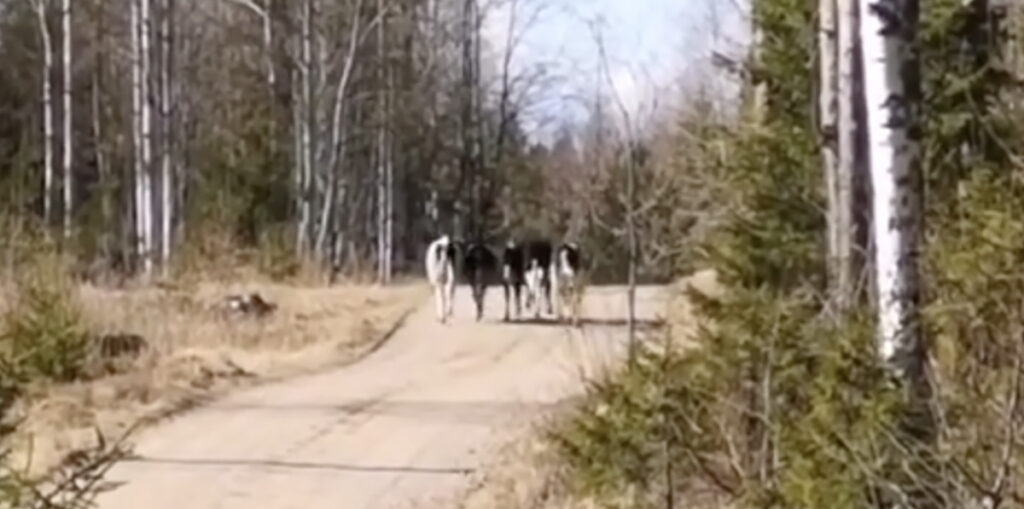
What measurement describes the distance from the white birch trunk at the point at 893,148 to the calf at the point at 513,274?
24.0 meters

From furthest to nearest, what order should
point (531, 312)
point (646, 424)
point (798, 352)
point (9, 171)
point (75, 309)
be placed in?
point (9, 171) < point (531, 312) < point (75, 309) < point (646, 424) < point (798, 352)

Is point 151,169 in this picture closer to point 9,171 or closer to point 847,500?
point 9,171

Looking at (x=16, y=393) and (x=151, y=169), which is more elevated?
(x=151, y=169)

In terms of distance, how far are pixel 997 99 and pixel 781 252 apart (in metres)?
2.18

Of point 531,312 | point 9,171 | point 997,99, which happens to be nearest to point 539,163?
point 9,171

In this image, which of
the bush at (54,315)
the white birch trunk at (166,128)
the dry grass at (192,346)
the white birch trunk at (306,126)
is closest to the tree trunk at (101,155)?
the white birch trunk at (166,128)

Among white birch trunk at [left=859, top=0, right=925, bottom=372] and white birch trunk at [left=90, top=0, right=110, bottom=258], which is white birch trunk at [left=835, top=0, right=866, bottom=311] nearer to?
white birch trunk at [left=859, top=0, right=925, bottom=372]

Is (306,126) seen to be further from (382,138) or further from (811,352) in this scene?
(811,352)

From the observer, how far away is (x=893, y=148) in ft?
27.0

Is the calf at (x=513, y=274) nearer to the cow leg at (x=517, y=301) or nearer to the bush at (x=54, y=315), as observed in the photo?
the cow leg at (x=517, y=301)

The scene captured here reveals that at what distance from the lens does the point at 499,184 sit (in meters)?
65.1

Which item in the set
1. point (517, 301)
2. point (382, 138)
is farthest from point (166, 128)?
point (382, 138)

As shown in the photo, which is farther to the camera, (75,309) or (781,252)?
(75,309)

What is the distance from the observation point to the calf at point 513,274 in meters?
32.5
